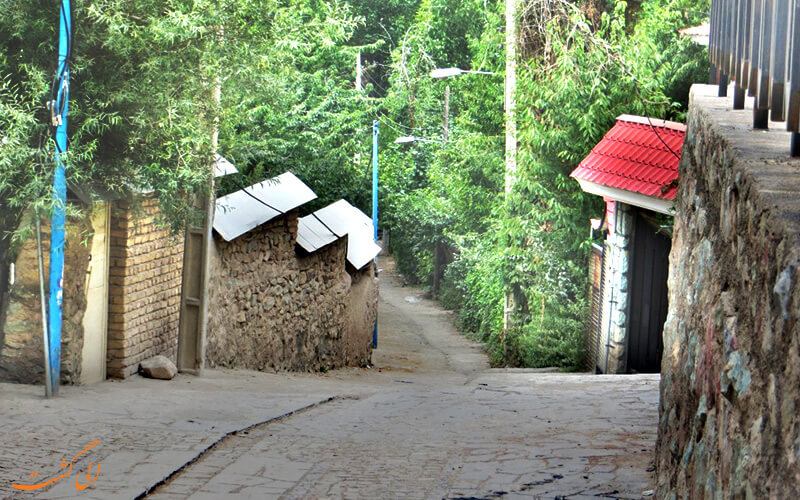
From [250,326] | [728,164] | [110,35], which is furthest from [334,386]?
[728,164]

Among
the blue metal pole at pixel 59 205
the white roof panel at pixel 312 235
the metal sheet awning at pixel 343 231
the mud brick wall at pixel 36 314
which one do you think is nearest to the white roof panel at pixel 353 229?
the metal sheet awning at pixel 343 231

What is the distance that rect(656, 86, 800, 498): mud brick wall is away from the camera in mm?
2182

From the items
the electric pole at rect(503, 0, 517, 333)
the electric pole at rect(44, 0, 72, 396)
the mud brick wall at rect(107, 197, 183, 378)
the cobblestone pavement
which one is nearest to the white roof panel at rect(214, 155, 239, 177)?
the mud brick wall at rect(107, 197, 183, 378)

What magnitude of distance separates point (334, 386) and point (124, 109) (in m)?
4.40

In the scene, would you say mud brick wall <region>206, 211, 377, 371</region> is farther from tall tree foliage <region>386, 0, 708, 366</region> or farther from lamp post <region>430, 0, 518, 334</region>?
lamp post <region>430, 0, 518, 334</region>

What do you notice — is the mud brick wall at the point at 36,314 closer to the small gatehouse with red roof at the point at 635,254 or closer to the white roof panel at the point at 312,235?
the white roof panel at the point at 312,235

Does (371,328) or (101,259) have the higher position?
(101,259)

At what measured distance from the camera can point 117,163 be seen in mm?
8656

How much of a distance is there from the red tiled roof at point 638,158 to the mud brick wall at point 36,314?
22.0 feet

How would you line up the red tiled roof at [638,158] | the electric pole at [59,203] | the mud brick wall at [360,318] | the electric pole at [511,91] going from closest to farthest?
the electric pole at [59,203], the red tiled roof at [638,158], the mud brick wall at [360,318], the electric pole at [511,91]

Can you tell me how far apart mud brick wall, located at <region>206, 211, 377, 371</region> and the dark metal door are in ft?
14.2

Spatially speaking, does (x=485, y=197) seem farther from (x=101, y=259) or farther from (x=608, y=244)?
(x=101, y=259)

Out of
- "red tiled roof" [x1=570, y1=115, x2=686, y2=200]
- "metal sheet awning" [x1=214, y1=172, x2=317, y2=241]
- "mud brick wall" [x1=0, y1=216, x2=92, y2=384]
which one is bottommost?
"mud brick wall" [x1=0, y1=216, x2=92, y2=384]

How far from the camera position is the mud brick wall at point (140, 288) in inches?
364
